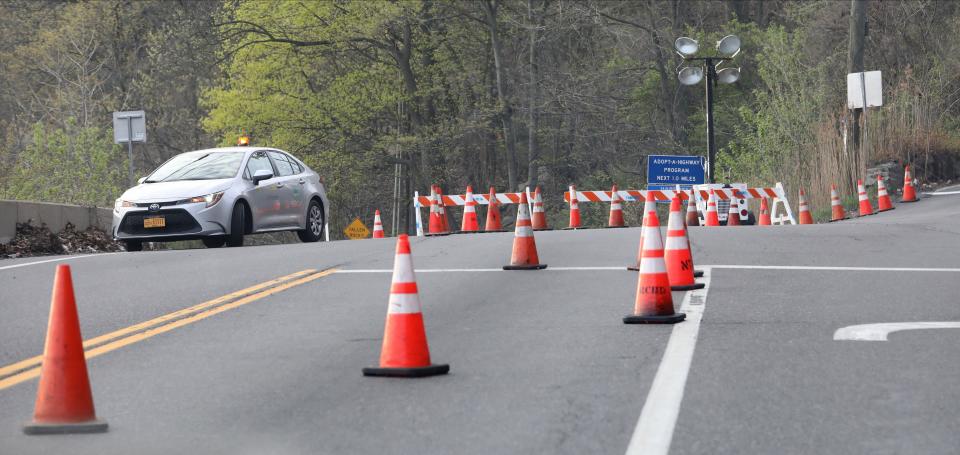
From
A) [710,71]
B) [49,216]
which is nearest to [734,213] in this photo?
[710,71]

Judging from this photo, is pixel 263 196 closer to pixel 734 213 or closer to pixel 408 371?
pixel 734 213

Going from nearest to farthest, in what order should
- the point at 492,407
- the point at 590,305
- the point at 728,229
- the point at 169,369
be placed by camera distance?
the point at 492,407 → the point at 169,369 → the point at 590,305 → the point at 728,229

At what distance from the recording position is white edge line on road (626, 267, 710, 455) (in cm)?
598

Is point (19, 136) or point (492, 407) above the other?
point (19, 136)

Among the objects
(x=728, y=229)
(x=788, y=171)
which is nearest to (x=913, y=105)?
(x=788, y=171)

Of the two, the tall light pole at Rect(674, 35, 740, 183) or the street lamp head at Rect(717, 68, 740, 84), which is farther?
the street lamp head at Rect(717, 68, 740, 84)

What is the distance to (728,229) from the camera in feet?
66.6

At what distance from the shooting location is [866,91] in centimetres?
3133

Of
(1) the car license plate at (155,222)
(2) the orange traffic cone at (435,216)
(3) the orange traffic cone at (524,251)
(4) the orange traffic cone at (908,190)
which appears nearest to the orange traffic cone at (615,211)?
(2) the orange traffic cone at (435,216)

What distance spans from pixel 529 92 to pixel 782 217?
19.5 m

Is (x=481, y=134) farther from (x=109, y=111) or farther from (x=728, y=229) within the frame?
(x=728, y=229)

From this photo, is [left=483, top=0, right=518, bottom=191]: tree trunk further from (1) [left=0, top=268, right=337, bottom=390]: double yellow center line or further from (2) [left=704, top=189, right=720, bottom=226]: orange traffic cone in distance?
(1) [left=0, top=268, right=337, bottom=390]: double yellow center line

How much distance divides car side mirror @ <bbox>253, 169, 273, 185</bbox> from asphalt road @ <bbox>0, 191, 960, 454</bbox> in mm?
5237

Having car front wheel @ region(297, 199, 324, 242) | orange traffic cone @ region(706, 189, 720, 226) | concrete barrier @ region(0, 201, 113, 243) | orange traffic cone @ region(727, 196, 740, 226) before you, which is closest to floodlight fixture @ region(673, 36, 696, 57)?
orange traffic cone @ region(727, 196, 740, 226)
